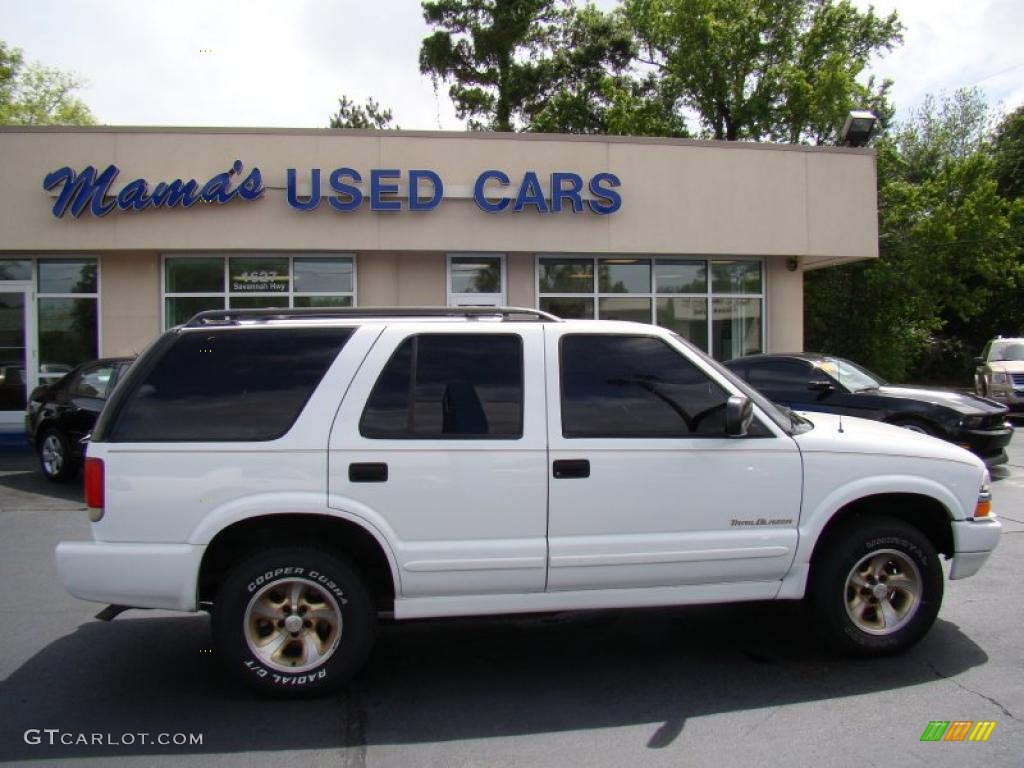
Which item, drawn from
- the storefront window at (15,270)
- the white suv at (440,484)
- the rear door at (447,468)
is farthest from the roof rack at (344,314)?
the storefront window at (15,270)

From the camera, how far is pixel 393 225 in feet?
50.5

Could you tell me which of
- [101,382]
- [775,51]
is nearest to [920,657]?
[101,382]

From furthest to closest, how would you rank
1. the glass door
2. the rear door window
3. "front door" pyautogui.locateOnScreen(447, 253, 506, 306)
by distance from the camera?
"front door" pyautogui.locateOnScreen(447, 253, 506, 306)
the glass door
the rear door window

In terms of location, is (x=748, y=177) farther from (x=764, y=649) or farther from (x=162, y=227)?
(x=764, y=649)

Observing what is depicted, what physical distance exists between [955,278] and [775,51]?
9751mm

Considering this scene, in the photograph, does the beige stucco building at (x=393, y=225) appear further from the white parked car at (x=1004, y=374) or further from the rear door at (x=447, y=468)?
the rear door at (x=447, y=468)

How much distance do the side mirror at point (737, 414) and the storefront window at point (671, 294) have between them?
12.2 m

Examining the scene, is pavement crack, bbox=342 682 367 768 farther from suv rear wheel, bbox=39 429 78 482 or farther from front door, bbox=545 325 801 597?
suv rear wheel, bbox=39 429 78 482

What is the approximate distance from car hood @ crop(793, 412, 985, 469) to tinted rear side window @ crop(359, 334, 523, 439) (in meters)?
1.57

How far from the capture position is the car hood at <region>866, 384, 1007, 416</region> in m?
10.4

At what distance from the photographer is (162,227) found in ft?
49.4

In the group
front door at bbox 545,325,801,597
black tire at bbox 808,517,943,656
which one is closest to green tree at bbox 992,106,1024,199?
black tire at bbox 808,517,943,656

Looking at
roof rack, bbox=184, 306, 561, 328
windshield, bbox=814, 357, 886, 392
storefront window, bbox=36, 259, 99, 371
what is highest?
storefront window, bbox=36, 259, 99, 371

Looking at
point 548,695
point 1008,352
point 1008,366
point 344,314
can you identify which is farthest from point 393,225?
point 1008,352
